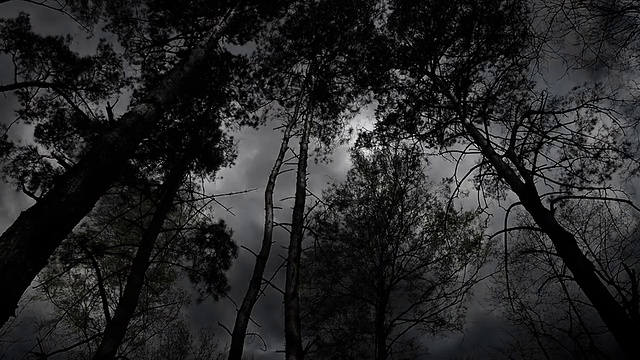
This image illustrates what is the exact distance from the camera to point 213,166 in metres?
6.91

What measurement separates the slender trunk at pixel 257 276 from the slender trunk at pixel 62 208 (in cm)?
184

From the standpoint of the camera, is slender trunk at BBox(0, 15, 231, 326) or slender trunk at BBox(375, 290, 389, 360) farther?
slender trunk at BBox(375, 290, 389, 360)

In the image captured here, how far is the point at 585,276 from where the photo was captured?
2.76 metres

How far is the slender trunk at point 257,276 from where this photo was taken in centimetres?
329

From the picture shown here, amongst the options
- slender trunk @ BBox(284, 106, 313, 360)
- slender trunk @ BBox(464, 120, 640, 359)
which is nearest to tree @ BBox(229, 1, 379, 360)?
slender trunk @ BBox(284, 106, 313, 360)

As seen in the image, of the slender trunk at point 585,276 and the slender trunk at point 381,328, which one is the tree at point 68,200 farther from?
the slender trunk at point 381,328

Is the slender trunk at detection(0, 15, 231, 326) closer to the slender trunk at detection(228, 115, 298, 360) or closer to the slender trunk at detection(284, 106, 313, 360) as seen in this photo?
the slender trunk at detection(228, 115, 298, 360)

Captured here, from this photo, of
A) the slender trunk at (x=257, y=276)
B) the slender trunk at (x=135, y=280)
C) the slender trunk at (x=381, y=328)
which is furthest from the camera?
the slender trunk at (x=381, y=328)

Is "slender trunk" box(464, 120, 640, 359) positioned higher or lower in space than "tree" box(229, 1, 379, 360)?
lower

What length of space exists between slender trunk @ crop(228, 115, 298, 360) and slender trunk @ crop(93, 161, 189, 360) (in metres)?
1.19

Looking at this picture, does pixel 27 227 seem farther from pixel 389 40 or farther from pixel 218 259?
pixel 389 40

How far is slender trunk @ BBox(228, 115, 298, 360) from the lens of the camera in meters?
3.29

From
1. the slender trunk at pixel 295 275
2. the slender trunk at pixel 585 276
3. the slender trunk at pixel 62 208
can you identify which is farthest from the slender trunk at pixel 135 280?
the slender trunk at pixel 585 276

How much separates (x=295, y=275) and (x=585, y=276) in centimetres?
294
